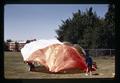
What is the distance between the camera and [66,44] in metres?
11.5

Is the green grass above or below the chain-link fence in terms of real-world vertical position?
below

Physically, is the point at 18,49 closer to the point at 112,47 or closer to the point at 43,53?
the point at 43,53

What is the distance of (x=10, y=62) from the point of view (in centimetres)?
1129

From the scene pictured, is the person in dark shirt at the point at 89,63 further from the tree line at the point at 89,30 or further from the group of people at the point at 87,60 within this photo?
the tree line at the point at 89,30

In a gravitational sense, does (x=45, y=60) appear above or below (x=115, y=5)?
below

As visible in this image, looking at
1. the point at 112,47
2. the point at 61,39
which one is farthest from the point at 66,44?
the point at 112,47

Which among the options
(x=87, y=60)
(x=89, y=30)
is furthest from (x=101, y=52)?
(x=89, y=30)

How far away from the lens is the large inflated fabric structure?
11430 mm

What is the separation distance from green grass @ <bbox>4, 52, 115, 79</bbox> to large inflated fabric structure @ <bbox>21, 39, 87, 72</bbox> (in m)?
0.12

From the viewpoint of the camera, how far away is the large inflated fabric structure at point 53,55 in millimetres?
11430

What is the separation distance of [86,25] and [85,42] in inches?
13.5

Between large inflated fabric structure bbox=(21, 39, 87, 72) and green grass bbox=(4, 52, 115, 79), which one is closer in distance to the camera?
green grass bbox=(4, 52, 115, 79)

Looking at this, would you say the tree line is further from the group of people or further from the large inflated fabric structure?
the large inflated fabric structure

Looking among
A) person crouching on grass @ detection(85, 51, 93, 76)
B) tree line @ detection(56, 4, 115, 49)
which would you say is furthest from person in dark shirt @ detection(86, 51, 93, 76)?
tree line @ detection(56, 4, 115, 49)
